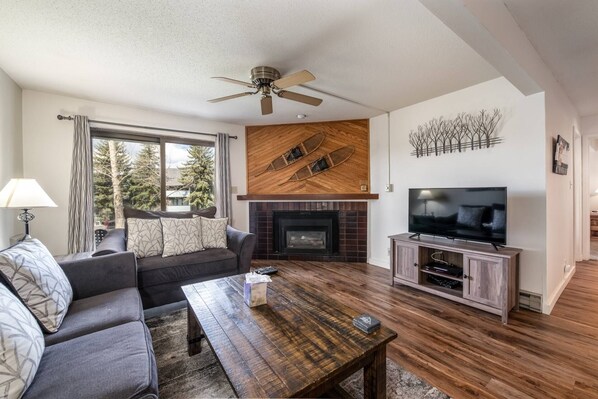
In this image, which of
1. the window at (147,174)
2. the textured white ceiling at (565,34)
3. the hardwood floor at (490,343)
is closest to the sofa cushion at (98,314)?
the hardwood floor at (490,343)

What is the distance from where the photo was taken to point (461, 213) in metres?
2.65

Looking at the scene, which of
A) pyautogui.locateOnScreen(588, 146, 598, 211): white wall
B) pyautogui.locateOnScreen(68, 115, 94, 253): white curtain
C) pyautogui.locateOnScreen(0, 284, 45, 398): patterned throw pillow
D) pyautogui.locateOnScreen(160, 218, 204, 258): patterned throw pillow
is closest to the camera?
pyautogui.locateOnScreen(0, 284, 45, 398): patterned throw pillow

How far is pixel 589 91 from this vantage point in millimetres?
2934

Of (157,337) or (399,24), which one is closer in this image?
(399,24)

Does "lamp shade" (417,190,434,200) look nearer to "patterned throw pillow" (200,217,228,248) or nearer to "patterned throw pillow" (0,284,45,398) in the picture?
"patterned throw pillow" (200,217,228,248)

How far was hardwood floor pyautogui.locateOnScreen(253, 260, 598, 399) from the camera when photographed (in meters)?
1.53

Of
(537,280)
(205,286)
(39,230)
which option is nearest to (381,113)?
(537,280)

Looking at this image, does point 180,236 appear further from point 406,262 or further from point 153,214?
point 406,262

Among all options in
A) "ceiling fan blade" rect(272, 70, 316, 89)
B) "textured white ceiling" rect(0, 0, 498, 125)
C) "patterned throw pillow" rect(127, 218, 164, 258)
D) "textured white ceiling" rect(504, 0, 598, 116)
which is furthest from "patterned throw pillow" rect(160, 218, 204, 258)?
"textured white ceiling" rect(504, 0, 598, 116)

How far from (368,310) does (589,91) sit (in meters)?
3.59

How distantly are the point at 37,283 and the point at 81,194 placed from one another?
6.83 ft

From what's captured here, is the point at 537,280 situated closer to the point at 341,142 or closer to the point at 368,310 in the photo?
the point at 368,310

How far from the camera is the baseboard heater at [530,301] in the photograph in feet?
7.88

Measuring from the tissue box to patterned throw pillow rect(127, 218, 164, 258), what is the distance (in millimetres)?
1589
